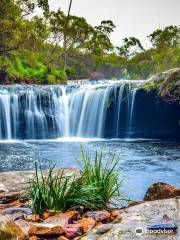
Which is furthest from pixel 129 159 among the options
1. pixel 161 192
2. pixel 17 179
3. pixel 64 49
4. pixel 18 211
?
pixel 64 49

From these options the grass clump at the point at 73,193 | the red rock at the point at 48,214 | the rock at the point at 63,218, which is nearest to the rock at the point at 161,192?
the grass clump at the point at 73,193

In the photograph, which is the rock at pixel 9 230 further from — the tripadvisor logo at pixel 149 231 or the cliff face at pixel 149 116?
the cliff face at pixel 149 116

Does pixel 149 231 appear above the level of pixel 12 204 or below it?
above

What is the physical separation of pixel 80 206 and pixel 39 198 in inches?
21.2

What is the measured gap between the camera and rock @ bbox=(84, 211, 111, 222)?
205 inches

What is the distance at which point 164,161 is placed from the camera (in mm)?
15234

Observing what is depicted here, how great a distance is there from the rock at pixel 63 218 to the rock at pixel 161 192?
1528 mm

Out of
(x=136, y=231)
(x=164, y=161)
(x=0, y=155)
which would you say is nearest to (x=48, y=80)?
(x=0, y=155)

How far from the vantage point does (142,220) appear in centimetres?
445

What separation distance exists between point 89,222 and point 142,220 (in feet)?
2.50

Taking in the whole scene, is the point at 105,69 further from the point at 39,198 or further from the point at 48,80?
the point at 39,198

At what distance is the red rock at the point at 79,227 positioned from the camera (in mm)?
4613

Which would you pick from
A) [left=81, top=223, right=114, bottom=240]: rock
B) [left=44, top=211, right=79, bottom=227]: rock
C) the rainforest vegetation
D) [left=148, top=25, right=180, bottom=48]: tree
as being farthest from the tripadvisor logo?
[left=148, top=25, right=180, bottom=48]: tree

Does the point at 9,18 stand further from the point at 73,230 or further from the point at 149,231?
the point at 149,231
